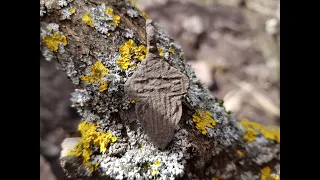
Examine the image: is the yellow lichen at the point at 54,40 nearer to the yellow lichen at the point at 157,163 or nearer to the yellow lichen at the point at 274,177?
the yellow lichen at the point at 157,163

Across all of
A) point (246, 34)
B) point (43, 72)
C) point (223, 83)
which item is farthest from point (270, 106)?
point (43, 72)

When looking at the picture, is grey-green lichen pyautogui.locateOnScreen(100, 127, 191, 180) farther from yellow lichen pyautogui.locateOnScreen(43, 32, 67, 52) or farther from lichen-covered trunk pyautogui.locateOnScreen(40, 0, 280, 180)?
yellow lichen pyautogui.locateOnScreen(43, 32, 67, 52)

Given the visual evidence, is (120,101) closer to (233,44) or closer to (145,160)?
(145,160)

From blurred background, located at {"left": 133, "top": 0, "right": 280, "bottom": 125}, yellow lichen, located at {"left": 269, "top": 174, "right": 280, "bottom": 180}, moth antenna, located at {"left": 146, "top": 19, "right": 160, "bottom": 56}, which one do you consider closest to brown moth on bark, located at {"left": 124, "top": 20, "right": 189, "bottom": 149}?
moth antenna, located at {"left": 146, "top": 19, "right": 160, "bottom": 56}

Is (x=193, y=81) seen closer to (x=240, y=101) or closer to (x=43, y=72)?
(x=43, y=72)

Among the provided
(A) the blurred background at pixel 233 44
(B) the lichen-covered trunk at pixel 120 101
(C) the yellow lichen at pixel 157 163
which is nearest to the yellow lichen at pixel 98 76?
(B) the lichen-covered trunk at pixel 120 101

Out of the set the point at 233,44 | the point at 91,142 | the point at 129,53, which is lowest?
the point at 91,142

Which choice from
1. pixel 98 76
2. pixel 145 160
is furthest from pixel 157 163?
pixel 98 76
